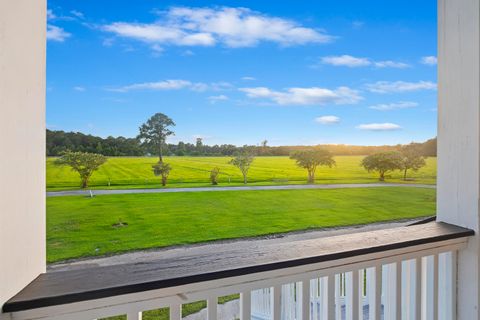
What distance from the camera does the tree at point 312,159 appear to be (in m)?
1.44

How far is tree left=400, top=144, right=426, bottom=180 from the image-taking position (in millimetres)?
1645

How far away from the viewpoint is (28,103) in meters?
0.82

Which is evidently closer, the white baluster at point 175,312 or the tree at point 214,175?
the white baluster at point 175,312

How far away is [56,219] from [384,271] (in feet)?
4.39

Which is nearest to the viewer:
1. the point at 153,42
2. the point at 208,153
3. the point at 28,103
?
the point at 28,103

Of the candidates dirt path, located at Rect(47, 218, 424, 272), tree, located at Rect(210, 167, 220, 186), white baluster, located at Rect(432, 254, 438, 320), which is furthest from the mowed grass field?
white baluster, located at Rect(432, 254, 438, 320)

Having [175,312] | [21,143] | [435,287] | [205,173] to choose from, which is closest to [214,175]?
Answer: [205,173]

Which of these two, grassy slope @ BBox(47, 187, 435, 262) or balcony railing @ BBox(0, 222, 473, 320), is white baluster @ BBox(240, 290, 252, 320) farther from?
grassy slope @ BBox(47, 187, 435, 262)

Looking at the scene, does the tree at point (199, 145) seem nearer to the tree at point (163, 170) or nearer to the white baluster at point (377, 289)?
the tree at point (163, 170)

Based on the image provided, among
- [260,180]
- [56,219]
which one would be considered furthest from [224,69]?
[56,219]

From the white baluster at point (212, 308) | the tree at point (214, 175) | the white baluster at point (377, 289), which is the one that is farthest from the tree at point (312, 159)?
the white baluster at point (212, 308)

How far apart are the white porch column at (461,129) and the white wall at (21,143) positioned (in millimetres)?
1577

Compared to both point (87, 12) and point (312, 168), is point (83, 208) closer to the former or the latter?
point (87, 12)

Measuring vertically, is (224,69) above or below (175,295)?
above
